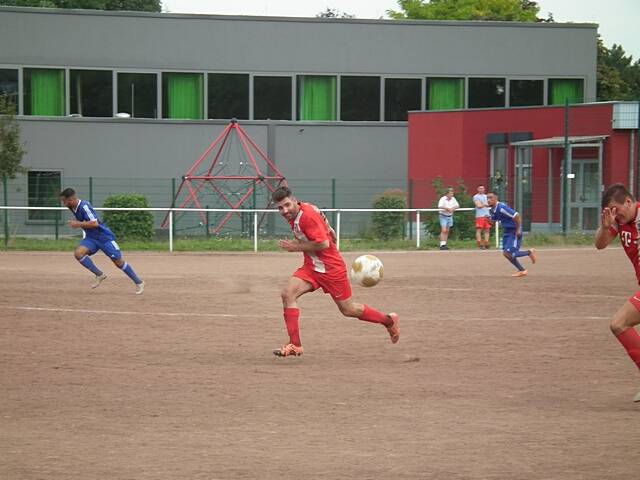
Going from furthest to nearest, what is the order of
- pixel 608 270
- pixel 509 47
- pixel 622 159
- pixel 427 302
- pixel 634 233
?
pixel 509 47
pixel 622 159
pixel 608 270
pixel 427 302
pixel 634 233

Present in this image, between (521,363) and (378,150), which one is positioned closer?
(521,363)

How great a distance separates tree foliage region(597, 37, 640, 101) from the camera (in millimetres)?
64375

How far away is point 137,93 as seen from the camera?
40.2 meters

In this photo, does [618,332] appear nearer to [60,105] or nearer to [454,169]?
[454,169]

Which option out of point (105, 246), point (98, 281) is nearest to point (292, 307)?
point (105, 246)

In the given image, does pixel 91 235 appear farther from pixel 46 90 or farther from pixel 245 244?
pixel 46 90

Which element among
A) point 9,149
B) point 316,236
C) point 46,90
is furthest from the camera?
point 46,90

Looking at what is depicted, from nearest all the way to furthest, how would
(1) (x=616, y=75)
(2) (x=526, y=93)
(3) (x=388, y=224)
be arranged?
(3) (x=388, y=224) → (2) (x=526, y=93) → (1) (x=616, y=75)

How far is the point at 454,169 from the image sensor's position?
39812 millimetres

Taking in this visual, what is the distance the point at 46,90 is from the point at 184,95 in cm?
501

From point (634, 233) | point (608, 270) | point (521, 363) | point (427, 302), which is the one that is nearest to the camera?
point (634, 233)

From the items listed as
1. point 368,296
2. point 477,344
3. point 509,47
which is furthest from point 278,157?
point 477,344

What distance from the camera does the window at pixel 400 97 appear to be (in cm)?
4206

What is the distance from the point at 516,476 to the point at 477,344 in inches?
240
